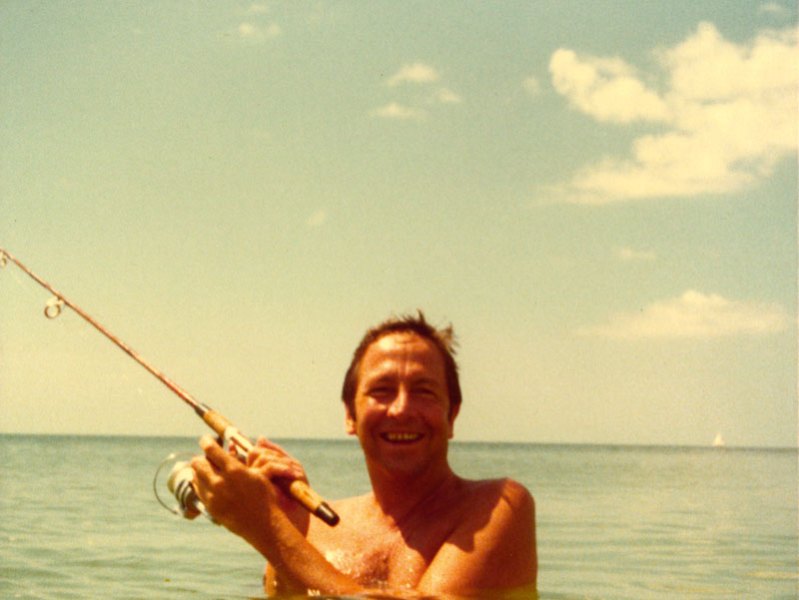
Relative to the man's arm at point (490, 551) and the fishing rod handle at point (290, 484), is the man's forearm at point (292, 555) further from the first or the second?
the man's arm at point (490, 551)

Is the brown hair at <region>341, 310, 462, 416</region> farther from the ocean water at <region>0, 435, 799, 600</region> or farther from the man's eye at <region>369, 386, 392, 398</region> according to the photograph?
the ocean water at <region>0, 435, 799, 600</region>

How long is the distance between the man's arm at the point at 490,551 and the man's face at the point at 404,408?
345mm

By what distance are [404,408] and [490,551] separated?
65 centimetres

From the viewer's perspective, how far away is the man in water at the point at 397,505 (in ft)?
11.4

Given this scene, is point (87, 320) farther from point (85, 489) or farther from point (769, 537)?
point (85, 489)

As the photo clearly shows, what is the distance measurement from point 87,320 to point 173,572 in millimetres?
2461

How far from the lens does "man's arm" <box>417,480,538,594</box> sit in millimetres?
3738

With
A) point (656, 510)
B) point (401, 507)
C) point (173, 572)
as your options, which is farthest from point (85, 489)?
point (401, 507)

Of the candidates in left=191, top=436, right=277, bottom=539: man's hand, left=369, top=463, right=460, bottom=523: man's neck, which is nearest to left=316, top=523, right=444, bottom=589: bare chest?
left=369, top=463, right=460, bottom=523: man's neck

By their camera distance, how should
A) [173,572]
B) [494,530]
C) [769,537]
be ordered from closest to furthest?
[494,530] < [173,572] < [769,537]

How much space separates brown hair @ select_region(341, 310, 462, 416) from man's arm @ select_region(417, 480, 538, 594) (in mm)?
485

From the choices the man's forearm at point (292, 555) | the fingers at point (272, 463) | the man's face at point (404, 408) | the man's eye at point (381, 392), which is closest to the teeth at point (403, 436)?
the man's face at point (404, 408)

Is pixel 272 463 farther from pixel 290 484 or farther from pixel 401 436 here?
pixel 401 436

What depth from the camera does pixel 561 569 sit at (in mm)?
7812
